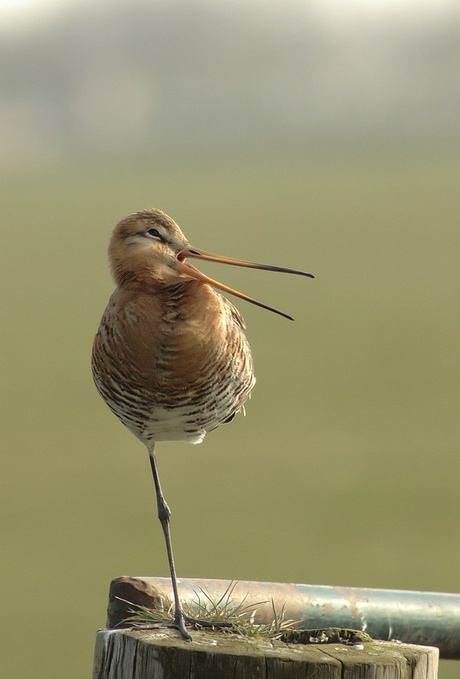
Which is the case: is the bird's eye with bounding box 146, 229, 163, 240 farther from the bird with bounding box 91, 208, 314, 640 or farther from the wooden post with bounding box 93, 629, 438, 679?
the wooden post with bounding box 93, 629, 438, 679

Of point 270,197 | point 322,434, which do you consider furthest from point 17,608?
point 270,197

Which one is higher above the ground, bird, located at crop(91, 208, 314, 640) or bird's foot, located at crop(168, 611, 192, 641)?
bird, located at crop(91, 208, 314, 640)

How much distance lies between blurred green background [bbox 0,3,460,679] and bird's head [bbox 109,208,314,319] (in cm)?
961

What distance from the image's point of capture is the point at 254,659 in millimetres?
2965

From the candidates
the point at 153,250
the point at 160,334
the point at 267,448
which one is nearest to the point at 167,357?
the point at 160,334

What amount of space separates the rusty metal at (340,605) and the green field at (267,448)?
9.30 metres

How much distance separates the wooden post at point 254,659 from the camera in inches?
116

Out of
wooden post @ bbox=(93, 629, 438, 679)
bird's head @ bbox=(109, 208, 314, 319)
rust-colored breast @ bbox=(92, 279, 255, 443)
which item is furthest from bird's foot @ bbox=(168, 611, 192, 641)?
bird's head @ bbox=(109, 208, 314, 319)

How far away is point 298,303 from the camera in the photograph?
4509 cm

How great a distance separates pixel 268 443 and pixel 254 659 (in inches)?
987

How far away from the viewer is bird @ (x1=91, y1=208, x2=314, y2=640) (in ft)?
14.4

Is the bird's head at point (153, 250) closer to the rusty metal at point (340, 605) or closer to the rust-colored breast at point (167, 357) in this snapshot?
the rust-colored breast at point (167, 357)

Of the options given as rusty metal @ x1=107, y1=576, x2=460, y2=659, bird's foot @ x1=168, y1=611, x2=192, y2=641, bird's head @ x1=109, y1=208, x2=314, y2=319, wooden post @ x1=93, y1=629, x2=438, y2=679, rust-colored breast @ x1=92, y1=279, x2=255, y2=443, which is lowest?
wooden post @ x1=93, y1=629, x2=438, y2=679

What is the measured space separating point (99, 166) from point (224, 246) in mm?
57258
